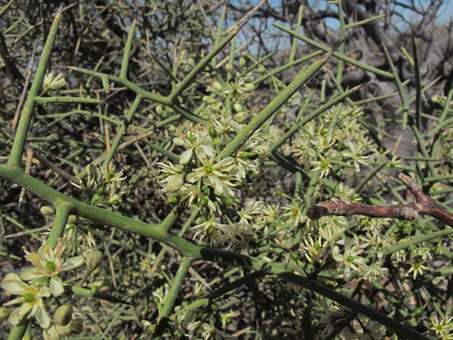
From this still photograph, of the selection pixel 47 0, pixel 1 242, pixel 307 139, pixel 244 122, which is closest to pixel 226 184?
pixel 244 122

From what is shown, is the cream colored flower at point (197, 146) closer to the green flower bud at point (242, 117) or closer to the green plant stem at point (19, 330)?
the green flower bud at point (242, 117)

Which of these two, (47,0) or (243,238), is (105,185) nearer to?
(243,238)

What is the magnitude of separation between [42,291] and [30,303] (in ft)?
0.11

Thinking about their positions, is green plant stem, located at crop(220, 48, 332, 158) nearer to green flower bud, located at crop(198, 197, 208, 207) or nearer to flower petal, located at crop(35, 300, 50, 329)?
green flower bud, located at crop(198, 197, 208, 207)

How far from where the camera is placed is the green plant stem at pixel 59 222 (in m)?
0.71

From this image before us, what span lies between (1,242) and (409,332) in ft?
9.98

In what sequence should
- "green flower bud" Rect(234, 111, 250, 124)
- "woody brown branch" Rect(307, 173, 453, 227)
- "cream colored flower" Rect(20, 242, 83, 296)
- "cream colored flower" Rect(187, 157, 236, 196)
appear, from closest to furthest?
"woody brown branch" Rect(307, 173, 453, 227) → "cream colored flower" Rect(20, 242, 83, 296) → "cream colored flower" Rect(187, 157, 236, 196) → "green flower bud" Rect(234, 111, 250, 124)

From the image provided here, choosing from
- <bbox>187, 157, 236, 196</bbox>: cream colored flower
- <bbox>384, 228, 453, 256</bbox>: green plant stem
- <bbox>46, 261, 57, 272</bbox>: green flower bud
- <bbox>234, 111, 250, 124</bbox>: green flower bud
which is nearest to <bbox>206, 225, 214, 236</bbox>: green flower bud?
<bbox>187, 157, 236, 196</bbox>: cream colored flower

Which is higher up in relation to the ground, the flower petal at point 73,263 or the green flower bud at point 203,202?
the green flower bud at point 203,202

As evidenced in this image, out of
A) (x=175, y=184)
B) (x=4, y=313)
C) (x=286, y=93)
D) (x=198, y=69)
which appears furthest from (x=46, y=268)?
(x=198, y=69)

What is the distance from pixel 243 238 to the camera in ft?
4.11

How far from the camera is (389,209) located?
0.67 metres

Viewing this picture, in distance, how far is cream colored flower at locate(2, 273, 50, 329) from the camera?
691mm

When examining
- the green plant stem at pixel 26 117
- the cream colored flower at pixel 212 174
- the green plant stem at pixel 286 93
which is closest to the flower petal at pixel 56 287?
the green plant stem at pixel 26 117
